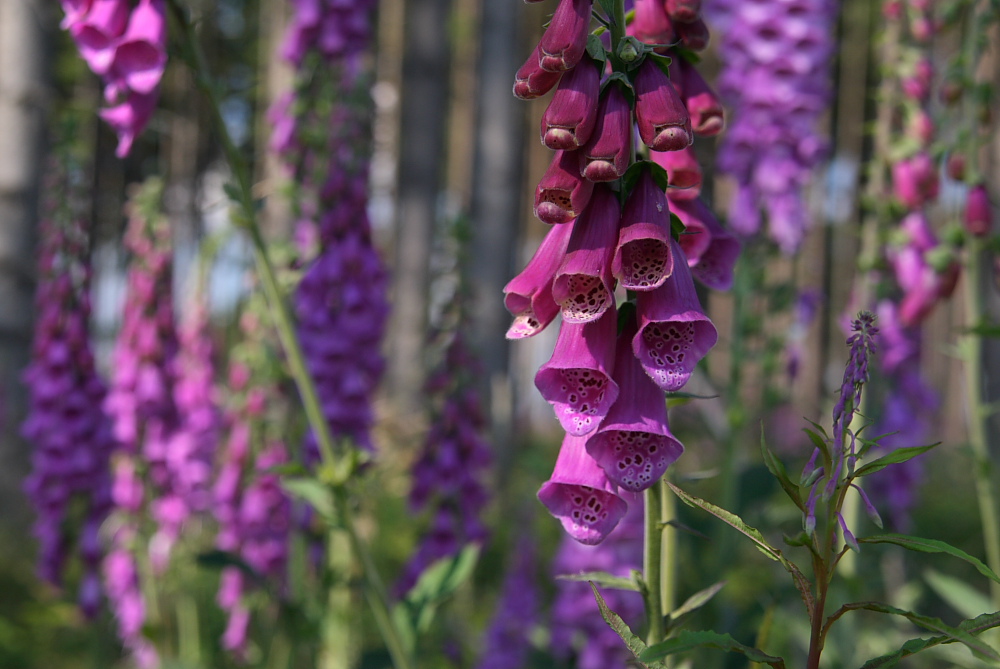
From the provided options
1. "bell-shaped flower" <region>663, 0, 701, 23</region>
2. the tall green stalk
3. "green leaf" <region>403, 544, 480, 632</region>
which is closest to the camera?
"bell-shaped flower" <region>663, 0, 701, 23</region>

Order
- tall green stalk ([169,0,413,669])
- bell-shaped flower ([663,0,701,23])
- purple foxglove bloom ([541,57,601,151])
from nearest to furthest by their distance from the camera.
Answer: purple foxglove bloom ([541,57,601,151]), bell-shaped flower ([663,0,701,23]), tall green stalk ([169,0,413,669])

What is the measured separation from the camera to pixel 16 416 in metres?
5.23

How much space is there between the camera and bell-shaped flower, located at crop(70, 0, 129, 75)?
1.65 meters

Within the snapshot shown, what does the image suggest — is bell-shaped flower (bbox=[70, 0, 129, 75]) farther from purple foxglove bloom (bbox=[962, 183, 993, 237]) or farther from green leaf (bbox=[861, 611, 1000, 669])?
purple foxglove bloom (bbox=[962, 183, 993, 237])

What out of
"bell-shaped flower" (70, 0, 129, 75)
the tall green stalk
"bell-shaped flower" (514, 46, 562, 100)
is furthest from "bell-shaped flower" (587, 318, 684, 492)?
"bell-shaped flower" (70, 0, 129, 75)

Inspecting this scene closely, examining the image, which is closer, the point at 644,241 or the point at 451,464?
the point at 644,241

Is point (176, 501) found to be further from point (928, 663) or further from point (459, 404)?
point (928, 663)

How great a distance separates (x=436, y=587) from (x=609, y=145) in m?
1.41

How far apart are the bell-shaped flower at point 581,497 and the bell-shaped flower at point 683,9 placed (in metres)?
→ 0.58

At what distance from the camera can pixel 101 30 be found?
1.65 metres

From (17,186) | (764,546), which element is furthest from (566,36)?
(17,186)

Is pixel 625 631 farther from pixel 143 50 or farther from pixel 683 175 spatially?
pixel 143 50

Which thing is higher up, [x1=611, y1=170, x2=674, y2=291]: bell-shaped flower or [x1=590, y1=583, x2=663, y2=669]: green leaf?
[x1=611, y1=170, x2=674, y2=291]: bell-shaped flower

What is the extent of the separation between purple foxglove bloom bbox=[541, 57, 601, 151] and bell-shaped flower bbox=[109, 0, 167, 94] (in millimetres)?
1075
